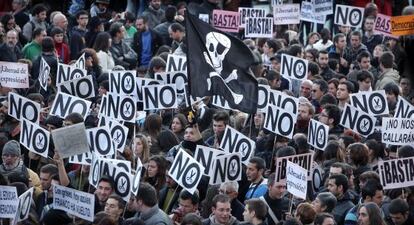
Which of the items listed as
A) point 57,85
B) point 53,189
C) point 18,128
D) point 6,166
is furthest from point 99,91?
point 53,189

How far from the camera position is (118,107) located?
837 inches

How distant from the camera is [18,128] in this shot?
2175 cm

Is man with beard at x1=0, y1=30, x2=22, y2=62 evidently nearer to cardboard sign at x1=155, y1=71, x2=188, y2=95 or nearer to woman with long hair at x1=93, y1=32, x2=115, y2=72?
woman with long hair at x1=93, y1=32, x2=115, y2=72

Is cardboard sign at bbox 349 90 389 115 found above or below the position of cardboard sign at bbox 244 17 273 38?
below

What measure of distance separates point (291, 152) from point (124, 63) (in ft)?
29.2

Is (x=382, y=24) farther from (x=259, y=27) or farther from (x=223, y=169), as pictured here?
(x=223, y=169)

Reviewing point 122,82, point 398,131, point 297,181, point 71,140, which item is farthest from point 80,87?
point 297,181

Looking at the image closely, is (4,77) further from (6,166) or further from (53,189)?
(53,189)

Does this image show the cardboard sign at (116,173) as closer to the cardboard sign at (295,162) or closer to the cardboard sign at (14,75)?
the cardboard sign at (295,162)

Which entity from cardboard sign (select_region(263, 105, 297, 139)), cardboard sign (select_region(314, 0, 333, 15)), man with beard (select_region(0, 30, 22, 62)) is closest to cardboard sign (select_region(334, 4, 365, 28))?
cardboard sign (select_region(314, 0, 333, 15))

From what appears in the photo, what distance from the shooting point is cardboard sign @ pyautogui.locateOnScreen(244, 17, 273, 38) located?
87.8ft

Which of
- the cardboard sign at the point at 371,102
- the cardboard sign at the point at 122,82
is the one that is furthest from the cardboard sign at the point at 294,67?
the cardboard sign at the point at 122,82

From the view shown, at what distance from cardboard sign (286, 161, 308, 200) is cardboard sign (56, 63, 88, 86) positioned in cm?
653

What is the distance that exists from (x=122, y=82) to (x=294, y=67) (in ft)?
9.56
